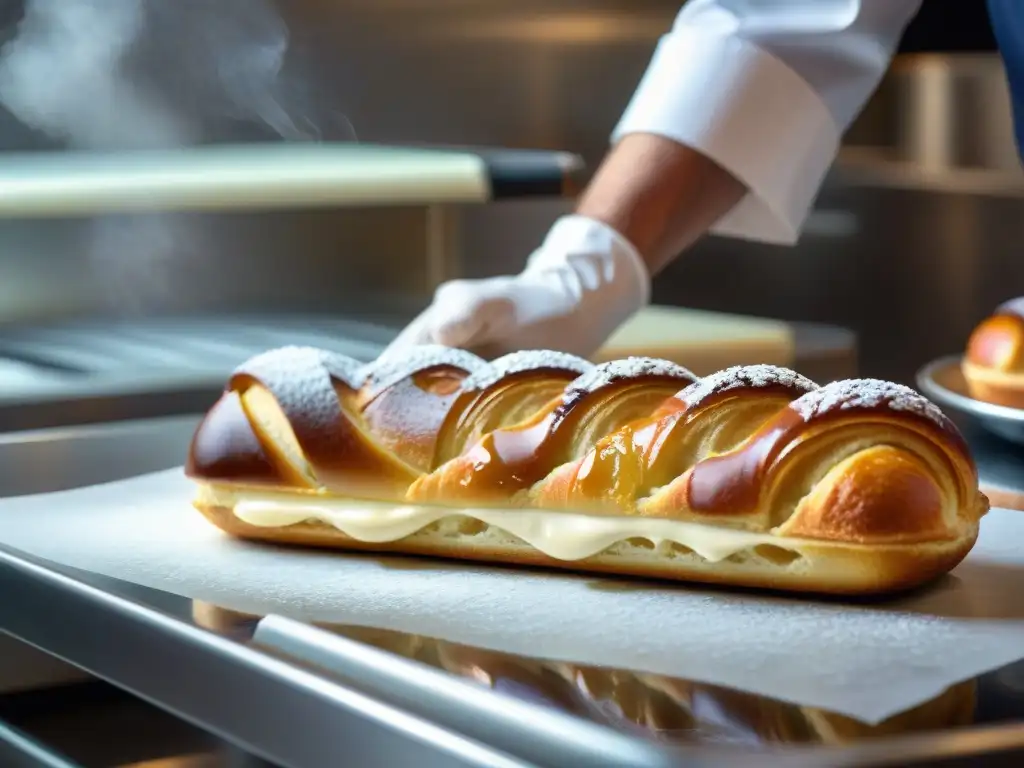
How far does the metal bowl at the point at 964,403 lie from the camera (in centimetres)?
103

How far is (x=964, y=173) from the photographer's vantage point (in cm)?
225

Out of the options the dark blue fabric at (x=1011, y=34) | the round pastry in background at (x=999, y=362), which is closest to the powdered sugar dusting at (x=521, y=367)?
the round pastry in background at (x=999, y=362)

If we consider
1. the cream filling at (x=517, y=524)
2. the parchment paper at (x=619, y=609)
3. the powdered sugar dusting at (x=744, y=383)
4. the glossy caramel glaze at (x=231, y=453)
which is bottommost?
the parchment paper at (x=619, y=609)

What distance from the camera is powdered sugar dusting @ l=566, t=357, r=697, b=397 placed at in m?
0.83

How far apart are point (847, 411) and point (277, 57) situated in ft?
5.36

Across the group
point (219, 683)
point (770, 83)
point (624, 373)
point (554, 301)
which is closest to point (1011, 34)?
point (770, 83)

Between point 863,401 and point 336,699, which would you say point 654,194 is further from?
point 336,699

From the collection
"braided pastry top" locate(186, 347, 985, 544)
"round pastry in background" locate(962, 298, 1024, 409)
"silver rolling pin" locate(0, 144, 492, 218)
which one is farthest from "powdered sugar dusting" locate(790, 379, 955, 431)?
"silver rolling pin" locate(0, 144, 492, 218)

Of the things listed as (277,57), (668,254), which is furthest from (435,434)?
(277,57)

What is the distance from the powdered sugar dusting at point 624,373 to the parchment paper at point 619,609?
0.11m

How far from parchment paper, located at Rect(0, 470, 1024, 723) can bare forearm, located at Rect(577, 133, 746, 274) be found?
0.67 m

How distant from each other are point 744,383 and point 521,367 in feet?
0.48

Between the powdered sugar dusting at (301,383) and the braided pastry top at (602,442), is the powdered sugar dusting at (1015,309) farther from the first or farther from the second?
the powdered sugar dusting at (301,383)

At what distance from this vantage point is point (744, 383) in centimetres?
78
